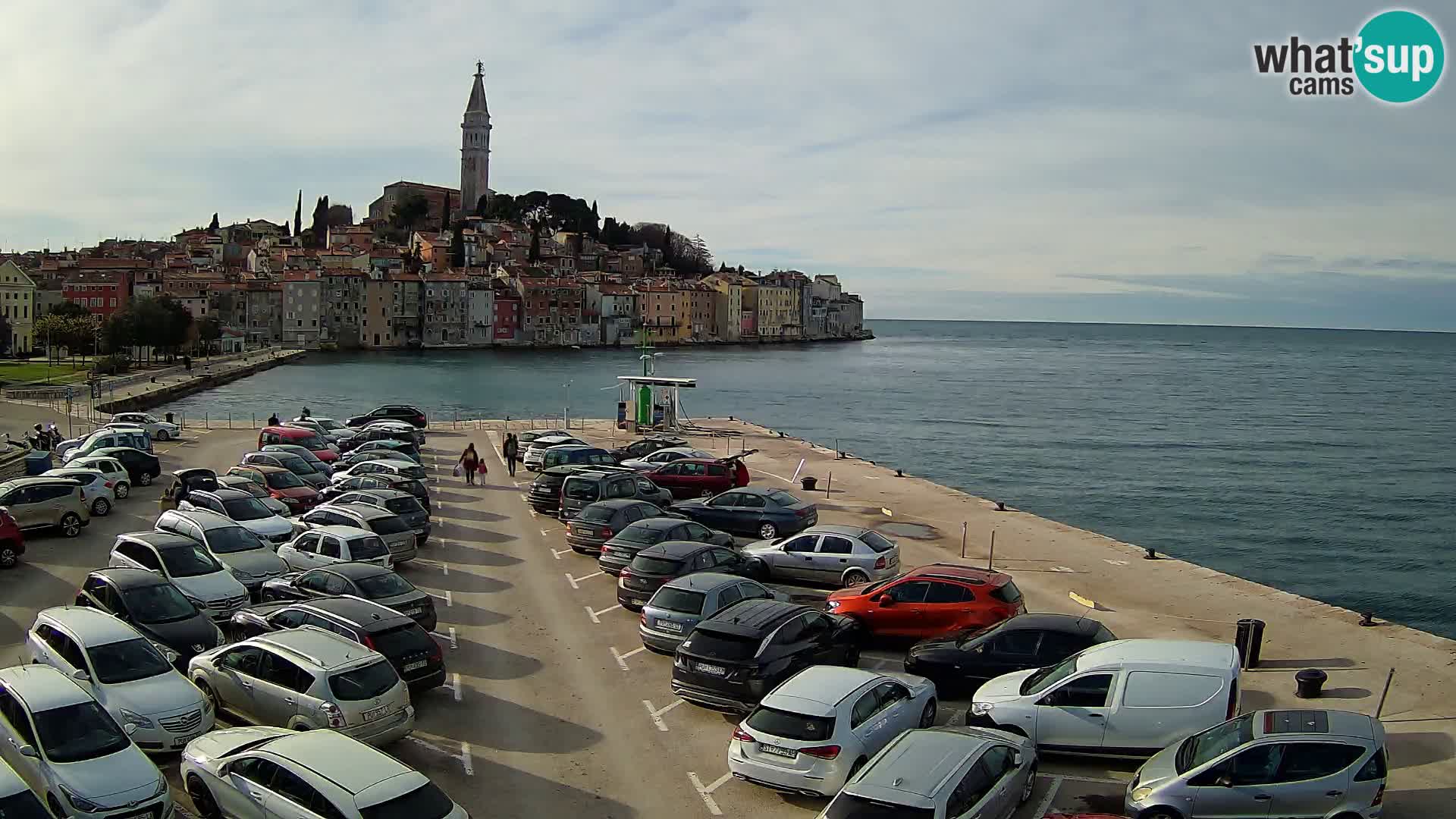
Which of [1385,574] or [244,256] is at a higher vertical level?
[244,256]

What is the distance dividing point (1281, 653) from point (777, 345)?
609ft

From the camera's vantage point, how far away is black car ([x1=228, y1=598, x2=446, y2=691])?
11859mm

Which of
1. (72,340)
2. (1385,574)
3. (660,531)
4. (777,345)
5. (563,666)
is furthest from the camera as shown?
(777,345)

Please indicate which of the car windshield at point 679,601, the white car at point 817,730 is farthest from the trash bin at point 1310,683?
the car windshield at point 679,601

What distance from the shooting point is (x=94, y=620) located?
11.4 metres

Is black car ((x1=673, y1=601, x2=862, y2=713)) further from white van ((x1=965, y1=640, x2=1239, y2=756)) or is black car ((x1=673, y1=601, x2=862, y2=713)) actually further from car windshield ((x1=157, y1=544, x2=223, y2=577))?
car windshield ((x1=157, y1=544, x2=223, y2=577))

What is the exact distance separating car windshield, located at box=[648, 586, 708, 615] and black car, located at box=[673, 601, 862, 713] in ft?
2.98

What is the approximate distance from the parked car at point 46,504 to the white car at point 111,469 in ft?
12.5

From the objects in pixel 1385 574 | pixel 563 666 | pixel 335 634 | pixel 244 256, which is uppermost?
pixel 244 256

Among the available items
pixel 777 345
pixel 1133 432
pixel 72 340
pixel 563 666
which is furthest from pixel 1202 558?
pixel 777 345

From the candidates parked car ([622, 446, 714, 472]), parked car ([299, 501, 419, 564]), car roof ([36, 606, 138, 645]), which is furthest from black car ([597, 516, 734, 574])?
parked car ([622, 446, 714, 472])

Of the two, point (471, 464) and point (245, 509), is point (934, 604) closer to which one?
point (245, 509)

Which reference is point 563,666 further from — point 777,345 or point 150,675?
point 777,345

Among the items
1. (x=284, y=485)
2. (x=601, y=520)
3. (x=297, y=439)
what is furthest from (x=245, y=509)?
(x=297, y=439)
